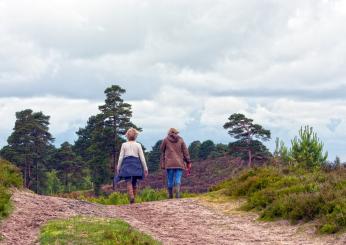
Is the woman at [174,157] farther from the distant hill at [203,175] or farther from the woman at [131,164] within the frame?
the distant hill at [203,175]

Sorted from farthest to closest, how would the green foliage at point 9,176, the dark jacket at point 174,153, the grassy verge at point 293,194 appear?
the dark jacket at point 174,153 → the green foliage at point 9,176 → the grassy verge at point 293,194

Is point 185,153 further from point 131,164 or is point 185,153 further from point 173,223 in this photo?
point 173,223

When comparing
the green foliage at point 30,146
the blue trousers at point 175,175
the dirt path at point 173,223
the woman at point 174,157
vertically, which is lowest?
the dirt path at point 173,223

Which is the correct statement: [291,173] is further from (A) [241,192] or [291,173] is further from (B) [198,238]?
(B) [198,238]

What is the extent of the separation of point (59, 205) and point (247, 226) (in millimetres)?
4652

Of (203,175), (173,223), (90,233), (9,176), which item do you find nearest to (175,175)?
(9,176)

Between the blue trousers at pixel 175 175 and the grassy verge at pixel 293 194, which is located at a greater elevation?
the blue trousers at pixel 175 175

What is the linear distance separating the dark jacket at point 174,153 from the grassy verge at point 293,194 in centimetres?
168

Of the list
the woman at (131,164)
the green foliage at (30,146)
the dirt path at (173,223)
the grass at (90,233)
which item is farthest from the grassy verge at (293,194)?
the green foliage at (30,146)

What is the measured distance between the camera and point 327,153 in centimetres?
2453

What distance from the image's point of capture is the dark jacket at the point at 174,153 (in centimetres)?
2000

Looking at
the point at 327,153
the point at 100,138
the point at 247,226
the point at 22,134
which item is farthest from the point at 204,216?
the point at 22,134

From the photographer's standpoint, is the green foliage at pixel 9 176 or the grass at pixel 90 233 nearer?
the grass at pixel 90 233

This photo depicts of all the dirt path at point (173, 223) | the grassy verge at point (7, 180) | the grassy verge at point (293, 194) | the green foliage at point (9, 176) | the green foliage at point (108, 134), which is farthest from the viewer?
the green foliage at point (108, 134)
